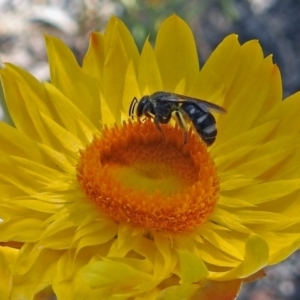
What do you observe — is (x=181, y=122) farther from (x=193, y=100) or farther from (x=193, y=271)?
(x=193, y=271)

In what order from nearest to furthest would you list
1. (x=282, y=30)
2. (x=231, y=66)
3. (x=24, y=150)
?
(x=24, y=150), (x=231, y=66), (x=282, y=30)

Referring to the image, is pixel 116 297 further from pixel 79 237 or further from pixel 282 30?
pixel 282 30

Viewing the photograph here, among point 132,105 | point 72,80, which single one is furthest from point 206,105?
point 72,80

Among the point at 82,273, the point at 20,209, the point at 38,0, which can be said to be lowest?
the point at 82,273

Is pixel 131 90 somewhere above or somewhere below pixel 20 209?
above

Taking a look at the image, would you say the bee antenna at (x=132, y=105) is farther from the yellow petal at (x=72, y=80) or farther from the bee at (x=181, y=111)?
the yellow petal at (x=72, y=80)

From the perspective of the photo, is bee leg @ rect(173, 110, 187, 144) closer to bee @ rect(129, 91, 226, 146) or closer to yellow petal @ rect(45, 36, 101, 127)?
bee @ rect(129, 91, 226, 146)

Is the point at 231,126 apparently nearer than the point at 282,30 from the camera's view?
Yes

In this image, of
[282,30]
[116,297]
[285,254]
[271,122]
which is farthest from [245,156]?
[282,30]
